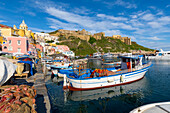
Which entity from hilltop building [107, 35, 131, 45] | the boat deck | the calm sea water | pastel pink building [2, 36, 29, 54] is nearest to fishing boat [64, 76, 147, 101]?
the calm sea water

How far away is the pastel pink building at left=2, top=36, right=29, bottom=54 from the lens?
31.8 metres

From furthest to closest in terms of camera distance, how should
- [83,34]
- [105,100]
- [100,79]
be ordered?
[83,34] < [100,79] < [105,100]

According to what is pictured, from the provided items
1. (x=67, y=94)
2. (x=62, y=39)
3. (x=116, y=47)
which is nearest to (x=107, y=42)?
(x=116, y=47)

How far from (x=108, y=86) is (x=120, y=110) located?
603 centimetres

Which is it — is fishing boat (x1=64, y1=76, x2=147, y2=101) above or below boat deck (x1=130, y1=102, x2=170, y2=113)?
below

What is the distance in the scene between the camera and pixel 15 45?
32.5 meters

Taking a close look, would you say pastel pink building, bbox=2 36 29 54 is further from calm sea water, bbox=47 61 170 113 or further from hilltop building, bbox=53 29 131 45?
hilltop building, bbox=53 29 131 45

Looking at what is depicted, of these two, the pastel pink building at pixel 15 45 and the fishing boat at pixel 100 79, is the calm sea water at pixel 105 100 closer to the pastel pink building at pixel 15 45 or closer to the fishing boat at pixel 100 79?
the fishing boat at pixel 100 79

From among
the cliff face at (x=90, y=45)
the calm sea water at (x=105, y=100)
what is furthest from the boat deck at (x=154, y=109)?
the cliff face at (x=90, y=45)

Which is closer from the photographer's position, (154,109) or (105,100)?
(154,109)

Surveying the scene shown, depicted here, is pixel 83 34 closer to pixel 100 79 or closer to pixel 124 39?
pixel 124 39

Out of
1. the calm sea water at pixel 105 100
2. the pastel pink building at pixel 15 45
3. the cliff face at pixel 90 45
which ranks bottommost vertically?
the calm sea water at pixel 105 100

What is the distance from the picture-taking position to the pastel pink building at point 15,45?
31750 mm

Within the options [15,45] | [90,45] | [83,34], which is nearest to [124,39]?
[83,34]
